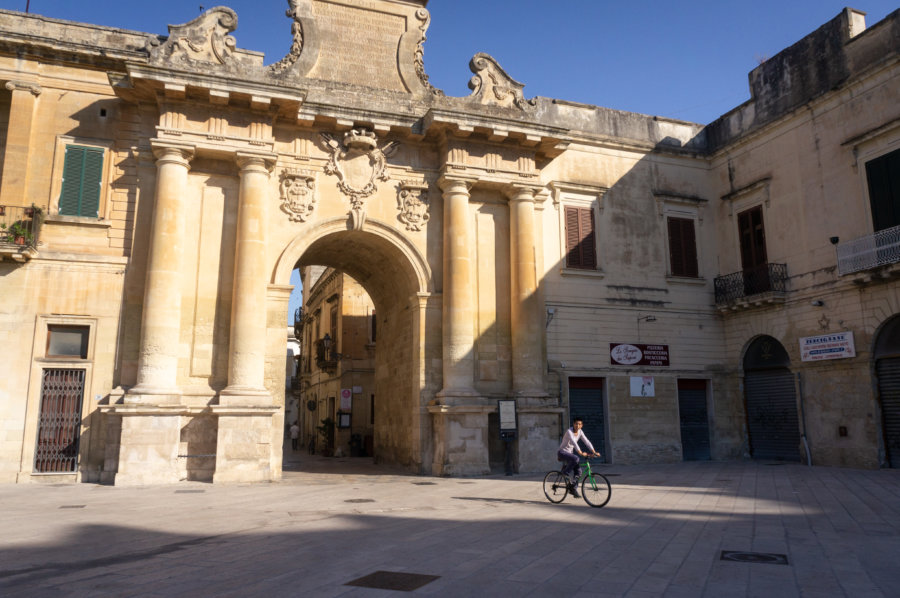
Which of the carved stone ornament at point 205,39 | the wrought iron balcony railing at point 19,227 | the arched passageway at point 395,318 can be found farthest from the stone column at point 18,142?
the arched passageway at point 395,318

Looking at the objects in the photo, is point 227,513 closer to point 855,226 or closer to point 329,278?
point 855,226

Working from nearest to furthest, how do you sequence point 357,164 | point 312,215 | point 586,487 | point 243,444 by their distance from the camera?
point 586,487, point 243,444, point 312,215, point 357,164

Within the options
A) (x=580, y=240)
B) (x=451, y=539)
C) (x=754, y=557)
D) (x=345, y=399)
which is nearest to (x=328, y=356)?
(x=345, y=399)

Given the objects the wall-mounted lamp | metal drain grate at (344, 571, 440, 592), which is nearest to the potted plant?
metal drain grate at (344, 571, 440, 592)

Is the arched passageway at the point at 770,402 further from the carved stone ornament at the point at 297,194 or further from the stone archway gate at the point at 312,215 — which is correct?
the carved stone ornament at the point at 297,194

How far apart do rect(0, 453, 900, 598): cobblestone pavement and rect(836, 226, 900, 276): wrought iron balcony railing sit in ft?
18.7

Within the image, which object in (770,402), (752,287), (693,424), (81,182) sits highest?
(81,182)

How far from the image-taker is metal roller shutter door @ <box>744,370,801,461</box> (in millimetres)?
19562

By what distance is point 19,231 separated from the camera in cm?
1509

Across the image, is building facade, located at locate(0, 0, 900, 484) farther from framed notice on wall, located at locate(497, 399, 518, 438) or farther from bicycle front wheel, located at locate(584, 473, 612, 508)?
bicycle front wheel, located at locate(584, 473, 612, 508)

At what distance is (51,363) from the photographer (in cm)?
1537

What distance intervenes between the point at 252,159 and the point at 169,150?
6.25ft

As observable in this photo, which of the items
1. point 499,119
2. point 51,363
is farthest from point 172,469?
point 499,119

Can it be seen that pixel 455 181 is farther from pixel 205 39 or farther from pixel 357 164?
pixel 205 39
